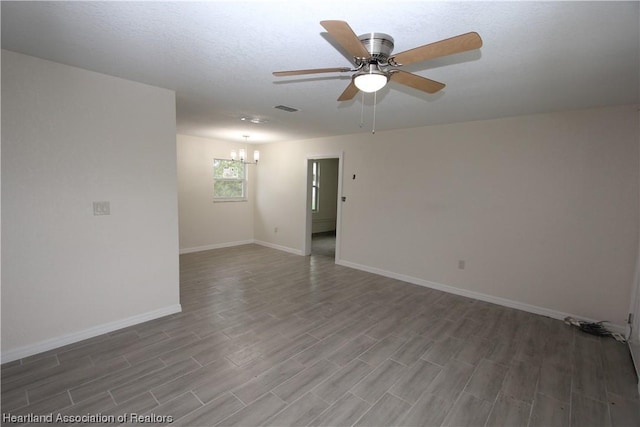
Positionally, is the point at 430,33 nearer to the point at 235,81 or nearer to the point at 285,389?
the point at 235,81

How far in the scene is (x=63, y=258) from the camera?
2.46 m

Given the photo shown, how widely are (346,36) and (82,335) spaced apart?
3210mm

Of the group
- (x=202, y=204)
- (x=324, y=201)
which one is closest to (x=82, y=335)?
(x=202, y=204)

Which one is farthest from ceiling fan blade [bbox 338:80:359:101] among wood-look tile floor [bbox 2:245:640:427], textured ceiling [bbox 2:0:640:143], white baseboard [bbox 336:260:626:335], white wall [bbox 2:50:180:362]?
white baseboard [bbox 336:260:626:335]

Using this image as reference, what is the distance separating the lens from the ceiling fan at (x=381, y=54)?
1337 millimetres

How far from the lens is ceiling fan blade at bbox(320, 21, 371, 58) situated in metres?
1.24

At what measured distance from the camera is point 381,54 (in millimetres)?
1631

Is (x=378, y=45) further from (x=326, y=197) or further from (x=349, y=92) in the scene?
(x=326, y=197)

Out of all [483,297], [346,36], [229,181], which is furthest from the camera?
[229,181]

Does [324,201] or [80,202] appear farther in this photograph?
[324,201]

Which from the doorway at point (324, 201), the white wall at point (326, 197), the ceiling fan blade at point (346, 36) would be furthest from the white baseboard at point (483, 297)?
the ceiling fan blade at point (346, 36)

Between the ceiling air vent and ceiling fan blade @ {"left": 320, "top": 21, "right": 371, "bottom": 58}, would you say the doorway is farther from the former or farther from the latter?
ceiling fan blade @ {"left": 320, "top": 21, "right": 371, "bottom": 58}

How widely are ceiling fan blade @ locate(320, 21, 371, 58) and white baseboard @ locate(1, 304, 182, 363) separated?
3096 mm

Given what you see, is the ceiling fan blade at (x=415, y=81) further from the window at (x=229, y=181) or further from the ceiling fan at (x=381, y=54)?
the window at (x=229, y=181)
